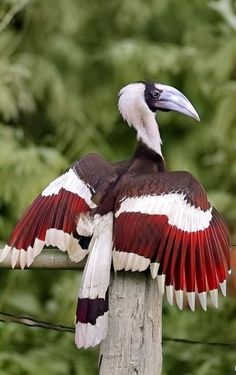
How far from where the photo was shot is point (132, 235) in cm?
214

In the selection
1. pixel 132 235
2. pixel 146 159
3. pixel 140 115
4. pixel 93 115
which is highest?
pixel 93 115

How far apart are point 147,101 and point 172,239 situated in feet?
1.27

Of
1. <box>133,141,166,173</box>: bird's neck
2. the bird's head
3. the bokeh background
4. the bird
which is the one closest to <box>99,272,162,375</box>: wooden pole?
the bird

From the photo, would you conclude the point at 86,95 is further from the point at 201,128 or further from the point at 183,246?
the point at 183,246

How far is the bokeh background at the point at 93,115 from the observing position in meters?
4.13

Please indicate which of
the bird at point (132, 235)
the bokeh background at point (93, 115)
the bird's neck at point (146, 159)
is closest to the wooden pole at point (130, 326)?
the bird at point (132, 235)

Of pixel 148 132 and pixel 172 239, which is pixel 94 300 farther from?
pixel 148 132

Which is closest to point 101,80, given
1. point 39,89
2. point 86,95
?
point 86,95

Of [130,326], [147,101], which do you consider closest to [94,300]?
[130,326]

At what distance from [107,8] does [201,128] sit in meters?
1.00

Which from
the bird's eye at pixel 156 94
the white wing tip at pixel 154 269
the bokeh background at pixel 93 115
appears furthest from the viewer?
the bokeh background at pixel 93 115

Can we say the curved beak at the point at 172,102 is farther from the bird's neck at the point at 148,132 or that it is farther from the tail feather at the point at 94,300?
the tail feather at the point at 94,300

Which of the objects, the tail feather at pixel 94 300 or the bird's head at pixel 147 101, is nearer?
the tail feather at pixel 94 300

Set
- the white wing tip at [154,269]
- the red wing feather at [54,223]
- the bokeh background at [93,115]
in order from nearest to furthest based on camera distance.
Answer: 1. the white wing tip at [154,269]
2. the red wing feather at [54,223]
3. the bokeh background at [93,115]
